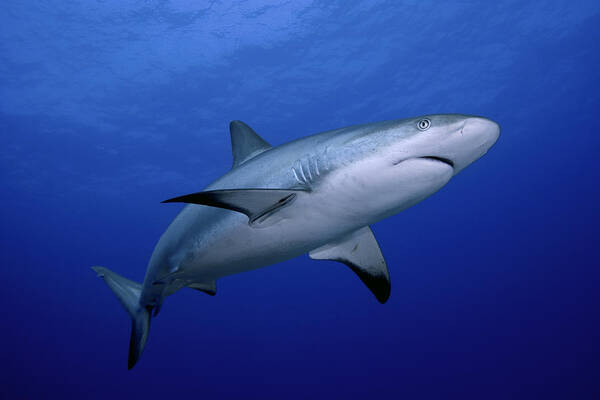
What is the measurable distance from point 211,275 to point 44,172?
25791 mm

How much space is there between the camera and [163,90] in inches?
690

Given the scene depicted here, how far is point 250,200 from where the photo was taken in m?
2.25

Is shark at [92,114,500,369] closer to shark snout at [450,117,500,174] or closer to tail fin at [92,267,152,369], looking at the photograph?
shark snout at [450,117,500,174]

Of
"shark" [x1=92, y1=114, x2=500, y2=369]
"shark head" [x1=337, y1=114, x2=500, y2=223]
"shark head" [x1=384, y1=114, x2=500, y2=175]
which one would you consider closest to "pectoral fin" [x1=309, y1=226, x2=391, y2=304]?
"shark" [x1=92, y1=114, x2=500, y2=369]

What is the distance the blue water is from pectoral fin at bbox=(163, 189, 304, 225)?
46.5 ft

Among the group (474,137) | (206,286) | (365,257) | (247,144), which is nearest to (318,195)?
(474,137)

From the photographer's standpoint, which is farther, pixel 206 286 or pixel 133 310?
pixel 133 310

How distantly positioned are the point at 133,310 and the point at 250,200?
3.01 metres

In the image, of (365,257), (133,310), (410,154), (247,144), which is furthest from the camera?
(133,310)

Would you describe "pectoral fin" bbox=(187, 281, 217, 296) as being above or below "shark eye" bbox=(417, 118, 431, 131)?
below

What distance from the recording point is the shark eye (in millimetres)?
1896

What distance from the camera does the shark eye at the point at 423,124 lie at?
1896mm

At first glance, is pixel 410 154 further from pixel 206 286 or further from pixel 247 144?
pixel 206 286

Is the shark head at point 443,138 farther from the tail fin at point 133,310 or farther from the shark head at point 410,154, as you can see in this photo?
the tail fin at point 133,310
